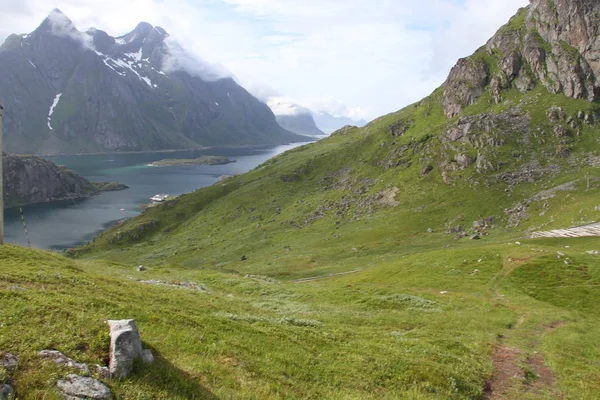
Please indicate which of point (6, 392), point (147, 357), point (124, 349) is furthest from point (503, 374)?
point (6, 392)

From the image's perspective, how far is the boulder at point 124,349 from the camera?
1212 centimetres

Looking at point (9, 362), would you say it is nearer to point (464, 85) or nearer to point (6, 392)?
point (6, 392)

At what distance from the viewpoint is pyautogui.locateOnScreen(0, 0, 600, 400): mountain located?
16.4m

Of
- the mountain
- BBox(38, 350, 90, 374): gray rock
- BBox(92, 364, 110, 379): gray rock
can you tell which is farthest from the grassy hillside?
BBox(92, 364, 110, 379): gray rock

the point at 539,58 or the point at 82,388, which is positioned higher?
the point at 539,58

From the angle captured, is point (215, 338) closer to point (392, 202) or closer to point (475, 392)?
point (475, 392)

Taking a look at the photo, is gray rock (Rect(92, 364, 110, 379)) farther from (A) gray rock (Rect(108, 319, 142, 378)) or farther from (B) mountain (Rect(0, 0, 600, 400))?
(B) mountain (Rect(0, 0, 600, 400))

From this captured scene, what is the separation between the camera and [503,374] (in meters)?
21.4

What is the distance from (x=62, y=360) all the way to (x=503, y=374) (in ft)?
Result: 68.7

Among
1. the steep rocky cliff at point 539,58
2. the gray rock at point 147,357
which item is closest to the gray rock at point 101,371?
the gray rock at point 147,357

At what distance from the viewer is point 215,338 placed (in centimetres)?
1797

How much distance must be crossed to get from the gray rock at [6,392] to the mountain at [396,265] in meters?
0.22

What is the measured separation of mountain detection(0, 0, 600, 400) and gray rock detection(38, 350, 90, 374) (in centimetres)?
45

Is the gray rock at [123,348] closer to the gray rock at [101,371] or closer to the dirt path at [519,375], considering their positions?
the gray rock at [101,371]
